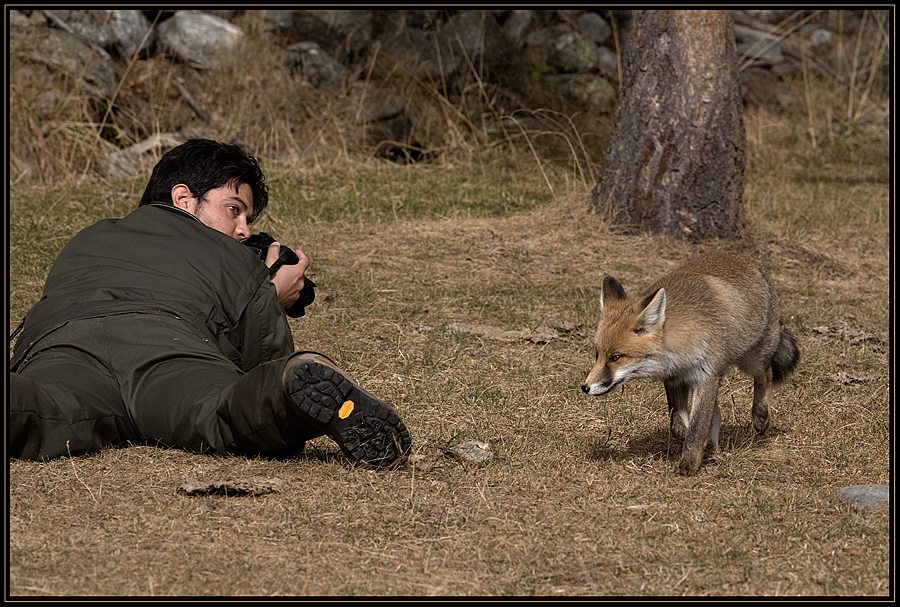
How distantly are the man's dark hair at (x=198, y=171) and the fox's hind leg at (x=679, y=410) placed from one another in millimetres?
2646

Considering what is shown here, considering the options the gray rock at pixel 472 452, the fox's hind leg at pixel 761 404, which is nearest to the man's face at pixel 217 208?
the gray rock at pixel 472 452

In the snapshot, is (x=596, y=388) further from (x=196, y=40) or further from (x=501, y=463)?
(x=196, y=40)

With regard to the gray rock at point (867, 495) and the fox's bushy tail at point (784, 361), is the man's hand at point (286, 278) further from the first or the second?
the gray rock at point (867, 495)

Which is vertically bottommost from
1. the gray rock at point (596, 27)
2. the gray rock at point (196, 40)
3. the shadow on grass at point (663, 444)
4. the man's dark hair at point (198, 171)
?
the shadow on grass at point (663, 444)

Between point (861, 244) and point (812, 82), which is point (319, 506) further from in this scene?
point (812, 82)

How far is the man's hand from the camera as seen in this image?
5270mm

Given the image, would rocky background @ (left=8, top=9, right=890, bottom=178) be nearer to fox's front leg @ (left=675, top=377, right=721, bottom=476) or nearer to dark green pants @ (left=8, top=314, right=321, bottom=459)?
fox's front leg @ (left=675, top=377, right=721, bottom=476)

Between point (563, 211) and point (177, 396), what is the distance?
652 cm

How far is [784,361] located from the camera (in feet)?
17.5

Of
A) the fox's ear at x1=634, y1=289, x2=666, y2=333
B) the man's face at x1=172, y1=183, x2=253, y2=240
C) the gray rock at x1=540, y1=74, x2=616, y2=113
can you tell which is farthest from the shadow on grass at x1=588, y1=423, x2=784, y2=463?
the gray rock at x1=540, y1=74, x2=616, y2=113

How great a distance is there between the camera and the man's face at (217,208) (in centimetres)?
540

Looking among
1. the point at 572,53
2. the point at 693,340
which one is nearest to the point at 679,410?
the point at 693,340

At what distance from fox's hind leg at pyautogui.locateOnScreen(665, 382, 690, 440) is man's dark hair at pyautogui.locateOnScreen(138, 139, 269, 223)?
2646 millimetres

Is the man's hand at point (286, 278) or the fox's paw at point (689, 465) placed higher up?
the man's hand at point (286, 278)
